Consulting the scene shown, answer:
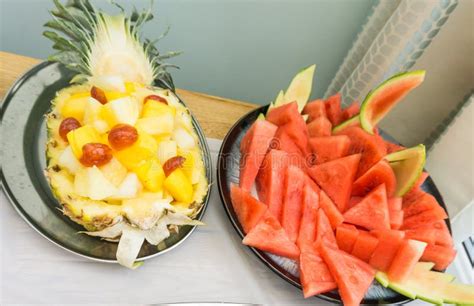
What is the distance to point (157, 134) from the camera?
2.60 feet

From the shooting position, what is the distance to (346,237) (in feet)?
3.02

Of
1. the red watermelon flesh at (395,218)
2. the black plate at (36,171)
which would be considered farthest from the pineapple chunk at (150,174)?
the red watermelon flesh at (395,218)

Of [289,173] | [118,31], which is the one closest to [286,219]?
[289,173]

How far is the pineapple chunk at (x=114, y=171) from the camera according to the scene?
71cm

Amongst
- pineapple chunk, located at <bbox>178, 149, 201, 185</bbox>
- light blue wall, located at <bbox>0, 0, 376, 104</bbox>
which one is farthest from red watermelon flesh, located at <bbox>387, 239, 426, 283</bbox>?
light blue wall, located at <bbox>0, 0, 376, 104</bbox>

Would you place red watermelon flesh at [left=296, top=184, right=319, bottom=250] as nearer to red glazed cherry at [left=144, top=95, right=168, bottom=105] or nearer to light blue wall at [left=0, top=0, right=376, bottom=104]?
red glazed cherry at [left=144, top=95, right=168, bottom=105]

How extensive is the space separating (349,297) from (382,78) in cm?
76

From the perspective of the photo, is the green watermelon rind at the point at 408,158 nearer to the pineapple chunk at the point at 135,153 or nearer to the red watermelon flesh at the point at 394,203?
the red watermelon flesh at the point at 394,203

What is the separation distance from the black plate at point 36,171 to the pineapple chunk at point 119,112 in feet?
0.55

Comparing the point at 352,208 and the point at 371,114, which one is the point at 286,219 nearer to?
the point at 352,208

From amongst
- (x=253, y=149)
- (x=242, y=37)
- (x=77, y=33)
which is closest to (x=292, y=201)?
(x=253, y=149)

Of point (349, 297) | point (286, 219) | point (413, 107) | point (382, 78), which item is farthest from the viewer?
point (413, 107)

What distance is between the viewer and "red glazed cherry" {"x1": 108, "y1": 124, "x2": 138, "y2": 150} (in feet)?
2.35

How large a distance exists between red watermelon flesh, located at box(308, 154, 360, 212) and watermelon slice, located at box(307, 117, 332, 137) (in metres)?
0.11
